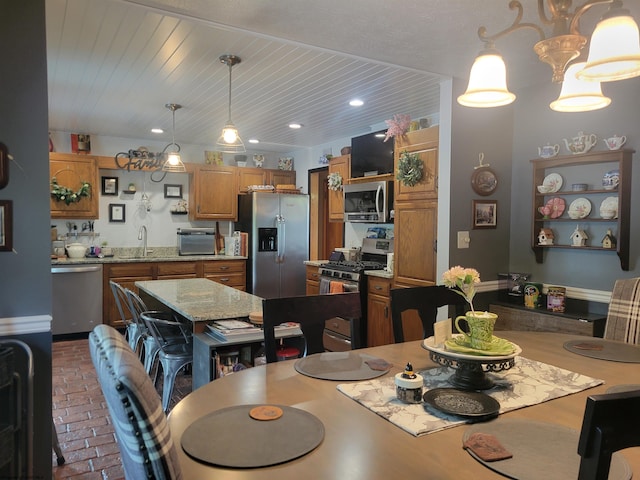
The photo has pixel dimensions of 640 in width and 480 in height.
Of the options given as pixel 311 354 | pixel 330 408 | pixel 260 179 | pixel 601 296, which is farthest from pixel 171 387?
pixel 260 179

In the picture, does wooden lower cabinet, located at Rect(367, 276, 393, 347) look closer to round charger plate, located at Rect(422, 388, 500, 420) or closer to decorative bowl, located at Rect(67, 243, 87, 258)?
round charger plate, located at Rect(422, 388, 500, 420)

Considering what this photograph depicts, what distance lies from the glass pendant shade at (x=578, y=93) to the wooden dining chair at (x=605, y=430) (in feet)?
4.53

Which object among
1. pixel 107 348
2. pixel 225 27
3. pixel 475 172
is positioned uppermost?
pixel 225 27

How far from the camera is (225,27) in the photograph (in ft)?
7.75

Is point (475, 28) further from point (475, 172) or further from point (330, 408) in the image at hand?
point (330, 408)

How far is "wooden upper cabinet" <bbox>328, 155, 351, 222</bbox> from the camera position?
5164 mm

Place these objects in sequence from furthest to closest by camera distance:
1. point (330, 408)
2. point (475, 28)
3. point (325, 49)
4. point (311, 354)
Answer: point (325, 49) < point (475, 28) < point (311, 354) < point (330, 408)

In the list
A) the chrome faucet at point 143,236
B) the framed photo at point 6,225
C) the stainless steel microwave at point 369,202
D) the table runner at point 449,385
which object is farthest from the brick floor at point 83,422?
the stainless steel microwave at point 369,202

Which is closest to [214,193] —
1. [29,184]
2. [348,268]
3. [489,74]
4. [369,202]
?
[369,202]

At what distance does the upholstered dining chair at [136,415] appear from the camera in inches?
27.6

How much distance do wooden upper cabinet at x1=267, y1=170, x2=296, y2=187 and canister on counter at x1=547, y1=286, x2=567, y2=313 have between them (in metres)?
4.38

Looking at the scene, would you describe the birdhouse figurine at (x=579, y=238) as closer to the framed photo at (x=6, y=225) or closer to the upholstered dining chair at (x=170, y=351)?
the upholstered dining chair at (x=170, y=351)

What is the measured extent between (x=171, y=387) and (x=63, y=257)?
3467 mm

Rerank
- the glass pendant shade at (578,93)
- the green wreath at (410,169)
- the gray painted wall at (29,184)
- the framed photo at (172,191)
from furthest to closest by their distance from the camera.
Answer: the framed photo at (172,191) → the green wreath at (410,169) → the gray painted wall at (29,184) → the glass pendant shade at (578,93)
